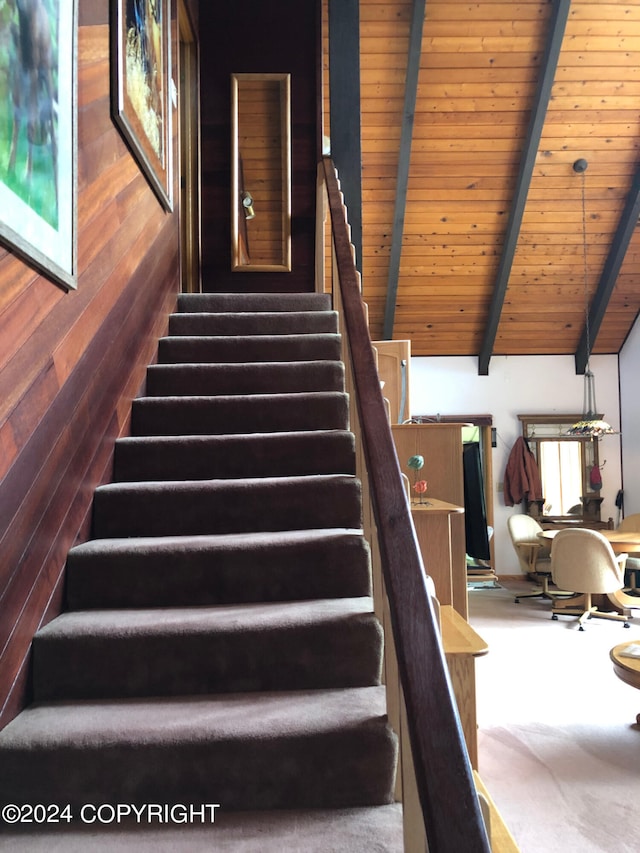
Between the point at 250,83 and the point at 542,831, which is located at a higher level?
the point at 250,83

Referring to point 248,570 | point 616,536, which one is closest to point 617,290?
point 616,536

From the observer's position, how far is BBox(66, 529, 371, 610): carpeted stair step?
6.70 feet

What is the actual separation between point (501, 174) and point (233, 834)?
22.6ft

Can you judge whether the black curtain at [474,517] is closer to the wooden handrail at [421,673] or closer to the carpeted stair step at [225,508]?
the carpeted stair step at [225,508]

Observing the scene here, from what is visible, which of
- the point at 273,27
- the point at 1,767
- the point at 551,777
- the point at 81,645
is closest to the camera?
the point at 1,767

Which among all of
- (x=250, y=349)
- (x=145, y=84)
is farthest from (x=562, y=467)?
(x=145, y=84)

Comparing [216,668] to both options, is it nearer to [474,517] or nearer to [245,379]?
[245,379]

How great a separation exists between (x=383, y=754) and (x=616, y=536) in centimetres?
609

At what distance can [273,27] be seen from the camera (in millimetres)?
5133

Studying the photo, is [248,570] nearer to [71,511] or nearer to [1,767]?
[71,511]

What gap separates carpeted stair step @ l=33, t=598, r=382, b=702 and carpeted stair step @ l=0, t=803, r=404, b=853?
325mm

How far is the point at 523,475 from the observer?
8.70 meters

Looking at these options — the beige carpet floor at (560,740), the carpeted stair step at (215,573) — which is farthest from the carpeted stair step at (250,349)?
the beige carpet floor at (560,740)

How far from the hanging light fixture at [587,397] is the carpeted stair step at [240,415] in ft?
14.2
